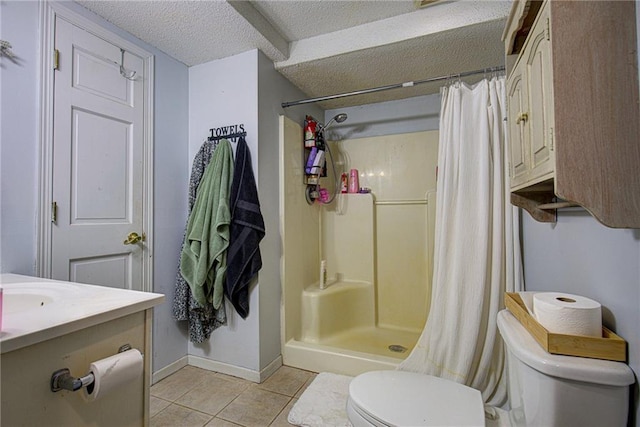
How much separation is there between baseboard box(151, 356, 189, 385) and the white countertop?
3.35 ft

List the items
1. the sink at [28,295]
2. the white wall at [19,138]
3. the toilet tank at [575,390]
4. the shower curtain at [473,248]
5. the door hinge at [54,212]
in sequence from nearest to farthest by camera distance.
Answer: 1. the toilet tank at [575,390]
2. the sink at [28,295]
3. the white wall at [19,138]
4. the door hinge at [54,212]
5. the shower curtain at [473,248]

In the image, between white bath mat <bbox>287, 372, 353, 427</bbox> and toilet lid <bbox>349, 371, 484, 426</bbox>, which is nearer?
toilet lid <bbox>349, 371, 484, 426</bbox>

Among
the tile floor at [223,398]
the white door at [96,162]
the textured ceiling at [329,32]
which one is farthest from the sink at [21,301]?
the textured ceiling at [329,32]

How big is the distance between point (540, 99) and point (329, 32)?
1.46 m

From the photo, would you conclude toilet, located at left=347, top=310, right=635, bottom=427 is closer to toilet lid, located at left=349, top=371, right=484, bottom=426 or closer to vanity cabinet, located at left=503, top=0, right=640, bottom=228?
toilet lid, located at left=349, top=371, right=484, bottom=426

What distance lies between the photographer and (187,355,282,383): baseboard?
1.85 m

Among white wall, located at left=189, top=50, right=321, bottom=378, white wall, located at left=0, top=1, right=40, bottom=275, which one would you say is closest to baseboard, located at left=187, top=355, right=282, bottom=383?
white wall, located at left=189, top=50, right=321, bottom=378

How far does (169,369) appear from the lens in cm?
190

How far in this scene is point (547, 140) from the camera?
782 millimetres

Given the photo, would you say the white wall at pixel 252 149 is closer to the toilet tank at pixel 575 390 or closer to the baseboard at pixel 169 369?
the baseboard at pixel 169 369

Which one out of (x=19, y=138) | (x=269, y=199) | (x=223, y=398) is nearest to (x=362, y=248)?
(x=269, y=199)

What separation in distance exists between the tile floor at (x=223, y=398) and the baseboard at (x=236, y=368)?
26 mm

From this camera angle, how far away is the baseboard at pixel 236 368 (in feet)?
6.07

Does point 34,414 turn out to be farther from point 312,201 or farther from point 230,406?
point 312,201
